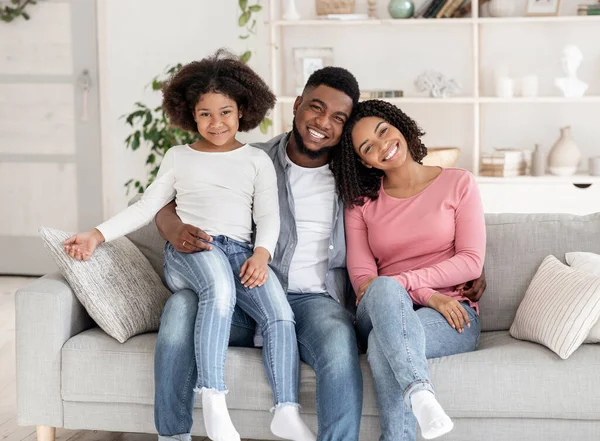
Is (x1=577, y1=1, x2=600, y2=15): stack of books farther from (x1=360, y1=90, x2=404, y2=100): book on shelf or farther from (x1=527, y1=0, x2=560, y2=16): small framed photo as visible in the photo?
(x1=360, y1=90, x2=404, y2=100): book on shelf

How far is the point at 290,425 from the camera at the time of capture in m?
2.36

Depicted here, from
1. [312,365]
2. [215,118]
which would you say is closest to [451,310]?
[312,365]

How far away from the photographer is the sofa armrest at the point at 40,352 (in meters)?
2.57

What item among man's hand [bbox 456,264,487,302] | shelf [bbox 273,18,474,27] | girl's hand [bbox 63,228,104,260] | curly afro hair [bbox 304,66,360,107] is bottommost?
man's hand [bbox 456,264,487,302]

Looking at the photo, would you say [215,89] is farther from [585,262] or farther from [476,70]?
[476,70]

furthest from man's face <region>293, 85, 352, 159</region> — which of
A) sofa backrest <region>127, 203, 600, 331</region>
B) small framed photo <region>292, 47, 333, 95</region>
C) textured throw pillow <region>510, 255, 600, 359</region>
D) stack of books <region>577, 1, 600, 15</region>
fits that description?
stack of books <region>577, 1, 600, 15</region>

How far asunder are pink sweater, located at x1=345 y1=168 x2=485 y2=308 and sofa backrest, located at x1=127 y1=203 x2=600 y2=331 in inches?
6.0

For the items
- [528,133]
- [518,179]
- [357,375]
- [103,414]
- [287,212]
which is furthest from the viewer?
[528,133]

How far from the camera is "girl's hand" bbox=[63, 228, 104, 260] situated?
8.45ft

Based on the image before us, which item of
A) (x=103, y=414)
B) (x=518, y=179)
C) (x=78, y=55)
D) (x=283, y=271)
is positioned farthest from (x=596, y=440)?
(x=78, y=55)

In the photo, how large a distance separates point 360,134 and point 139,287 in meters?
0.79

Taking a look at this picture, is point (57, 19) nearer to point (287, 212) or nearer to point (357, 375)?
point (287, 212)

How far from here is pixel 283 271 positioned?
267 centimetres

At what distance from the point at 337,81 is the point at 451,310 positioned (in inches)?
29.7
